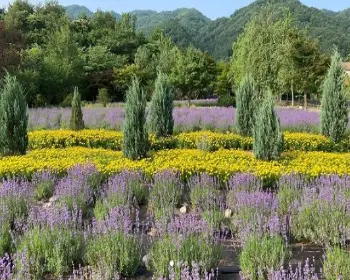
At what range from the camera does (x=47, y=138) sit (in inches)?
457

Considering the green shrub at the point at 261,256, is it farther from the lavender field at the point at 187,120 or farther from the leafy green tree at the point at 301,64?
the leafy green tree at the point at 301,64

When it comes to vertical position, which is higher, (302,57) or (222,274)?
(302,57)

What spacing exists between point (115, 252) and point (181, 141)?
7237mm

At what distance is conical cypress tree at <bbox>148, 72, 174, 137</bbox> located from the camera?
36.9 feet

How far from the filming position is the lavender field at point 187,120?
14.3 metres

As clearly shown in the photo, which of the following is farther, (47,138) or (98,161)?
(47,138)

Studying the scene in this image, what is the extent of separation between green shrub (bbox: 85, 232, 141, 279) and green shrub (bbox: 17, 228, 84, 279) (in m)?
0.19

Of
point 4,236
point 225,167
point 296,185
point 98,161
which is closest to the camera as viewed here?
point 4,236

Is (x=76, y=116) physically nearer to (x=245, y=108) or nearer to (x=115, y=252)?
(x=245, y=108)

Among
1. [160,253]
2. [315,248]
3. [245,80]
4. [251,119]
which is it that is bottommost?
[315,248]

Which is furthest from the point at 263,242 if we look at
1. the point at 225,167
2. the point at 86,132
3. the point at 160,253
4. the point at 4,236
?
the point at 86,132

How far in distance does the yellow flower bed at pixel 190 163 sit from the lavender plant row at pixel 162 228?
53 centimetres

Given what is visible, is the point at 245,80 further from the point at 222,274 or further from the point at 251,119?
the point at 222,274

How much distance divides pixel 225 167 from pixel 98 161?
251 cm
